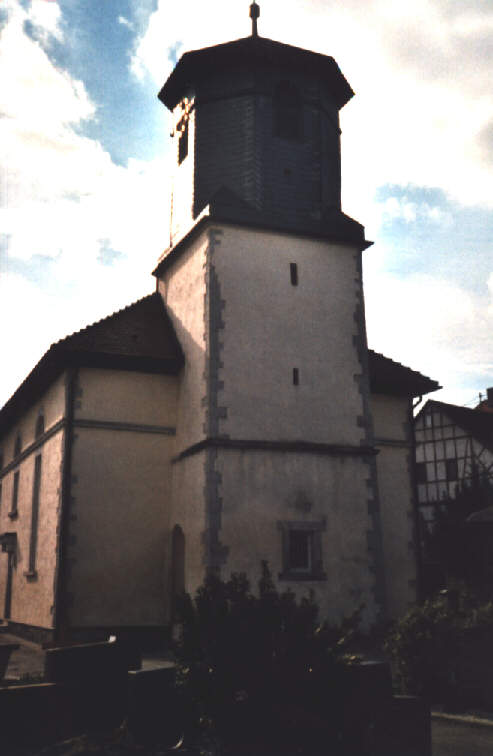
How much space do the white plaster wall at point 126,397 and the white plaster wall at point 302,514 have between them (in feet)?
10.4

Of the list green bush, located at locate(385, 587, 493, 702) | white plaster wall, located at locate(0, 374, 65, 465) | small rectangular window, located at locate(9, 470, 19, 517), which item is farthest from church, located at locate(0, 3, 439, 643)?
green bush, located at locate(385, 587, 493, 702)

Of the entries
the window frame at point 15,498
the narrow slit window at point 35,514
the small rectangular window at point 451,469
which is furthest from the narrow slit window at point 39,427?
the small rectangular window at point 451,469

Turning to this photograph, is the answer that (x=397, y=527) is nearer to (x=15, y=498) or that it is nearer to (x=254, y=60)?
(x=254, y=60)

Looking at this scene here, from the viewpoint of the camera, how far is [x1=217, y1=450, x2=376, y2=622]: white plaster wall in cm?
1567

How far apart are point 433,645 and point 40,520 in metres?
12.3

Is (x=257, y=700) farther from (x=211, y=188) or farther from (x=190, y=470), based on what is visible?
(x=211, y=188)

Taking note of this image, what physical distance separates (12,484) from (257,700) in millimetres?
20143

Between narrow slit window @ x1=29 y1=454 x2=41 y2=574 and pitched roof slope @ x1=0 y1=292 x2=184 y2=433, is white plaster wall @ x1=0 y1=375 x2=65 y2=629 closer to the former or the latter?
narrow slit window @ x1=29 y1=454 x2=41 y2=574

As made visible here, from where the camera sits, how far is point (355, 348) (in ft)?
59.2

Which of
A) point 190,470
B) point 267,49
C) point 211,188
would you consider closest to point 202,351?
point 190,470

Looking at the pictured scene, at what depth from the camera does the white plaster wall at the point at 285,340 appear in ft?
54.7

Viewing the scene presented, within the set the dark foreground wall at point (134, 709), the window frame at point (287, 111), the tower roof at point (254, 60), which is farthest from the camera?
the tower roof at point (254, 60)

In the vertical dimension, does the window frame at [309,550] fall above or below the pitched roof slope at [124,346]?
below

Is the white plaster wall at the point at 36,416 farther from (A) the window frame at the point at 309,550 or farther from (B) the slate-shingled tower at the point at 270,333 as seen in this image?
(A) the window frame at the point at 309,550
